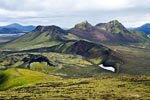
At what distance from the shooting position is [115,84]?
12006 cm

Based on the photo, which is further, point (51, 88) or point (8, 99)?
point (51, 88)

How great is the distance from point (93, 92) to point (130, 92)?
1937cm

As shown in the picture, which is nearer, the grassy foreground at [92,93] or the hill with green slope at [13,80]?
the grassy foreground at [92,93]

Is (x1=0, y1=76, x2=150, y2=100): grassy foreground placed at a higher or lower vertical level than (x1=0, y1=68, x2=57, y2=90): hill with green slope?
higher

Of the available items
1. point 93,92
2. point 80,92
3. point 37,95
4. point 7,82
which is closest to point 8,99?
point 37,95

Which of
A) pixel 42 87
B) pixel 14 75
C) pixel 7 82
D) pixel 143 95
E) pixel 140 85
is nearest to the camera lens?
pixel 143 95

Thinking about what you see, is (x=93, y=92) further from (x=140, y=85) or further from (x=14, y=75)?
(x=14, y=75)

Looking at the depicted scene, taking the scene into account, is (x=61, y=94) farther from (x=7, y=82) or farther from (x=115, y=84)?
(x=7, y=82)

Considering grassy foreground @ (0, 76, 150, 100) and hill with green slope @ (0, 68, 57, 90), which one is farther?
hill with green slope @ (0, 68, 57, 90)

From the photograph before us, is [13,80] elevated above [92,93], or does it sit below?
below

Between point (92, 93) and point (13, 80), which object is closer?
point (92, 93)

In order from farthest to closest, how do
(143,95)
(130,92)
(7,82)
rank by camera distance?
(7,82) → (130,92) → (143,95)

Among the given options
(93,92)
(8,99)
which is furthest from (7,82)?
(93,92)

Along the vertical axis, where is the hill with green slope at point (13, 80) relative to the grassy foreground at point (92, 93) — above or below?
below
